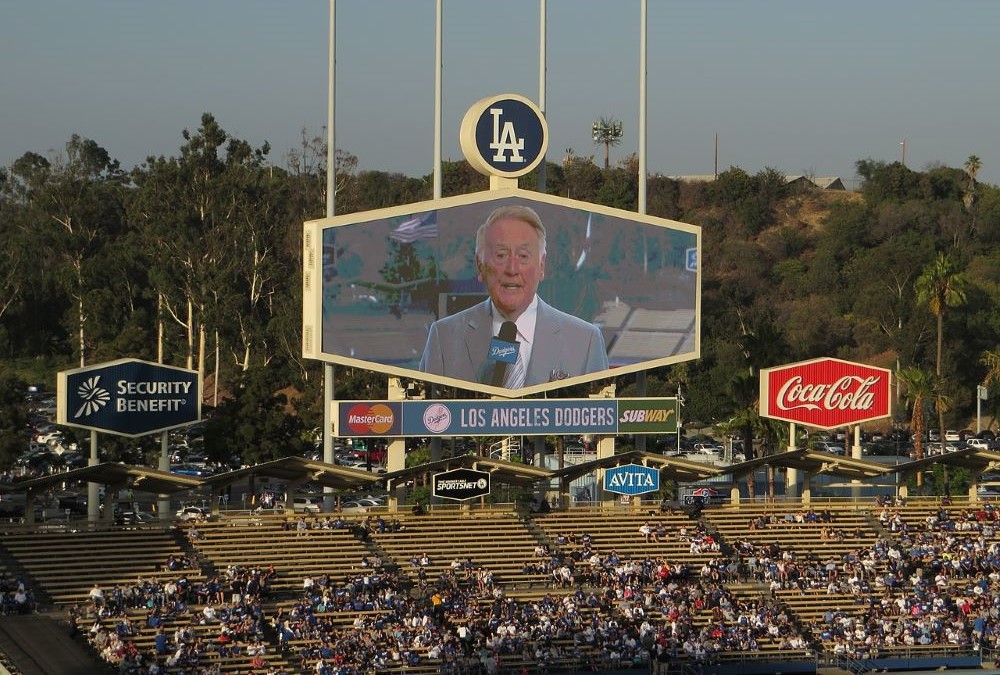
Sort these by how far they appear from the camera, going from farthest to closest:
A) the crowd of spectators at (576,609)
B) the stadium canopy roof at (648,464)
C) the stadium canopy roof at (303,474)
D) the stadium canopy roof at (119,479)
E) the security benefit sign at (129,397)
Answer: the stadium canopy roof at (648,464) < the security benefit sign at (129,397) < the stadium canopy roof at (303,474) < the stadium canopy roof at (119,479) < the crowd of spectators at (576,609)

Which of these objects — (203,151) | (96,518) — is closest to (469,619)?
(96,518)

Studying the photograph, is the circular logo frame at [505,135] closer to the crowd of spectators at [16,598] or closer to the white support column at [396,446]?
the white support column at [396,446]

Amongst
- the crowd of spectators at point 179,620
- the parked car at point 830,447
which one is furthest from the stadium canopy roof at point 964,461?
the parked car at point 830,447

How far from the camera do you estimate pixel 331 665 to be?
117 ft

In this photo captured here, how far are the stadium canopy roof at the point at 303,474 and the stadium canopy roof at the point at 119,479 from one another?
0.82 meters

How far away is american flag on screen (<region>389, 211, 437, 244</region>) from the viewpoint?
137 ft

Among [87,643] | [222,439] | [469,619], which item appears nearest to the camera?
[87,643]

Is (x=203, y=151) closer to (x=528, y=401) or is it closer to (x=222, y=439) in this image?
(x=222, y=439)

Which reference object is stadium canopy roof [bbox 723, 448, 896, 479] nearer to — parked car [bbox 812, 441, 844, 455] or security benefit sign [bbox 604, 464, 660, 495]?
security benefit sign [bbox 604, 464, 660, 495]

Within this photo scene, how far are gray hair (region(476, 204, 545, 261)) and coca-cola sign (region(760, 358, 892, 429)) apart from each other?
8.72m

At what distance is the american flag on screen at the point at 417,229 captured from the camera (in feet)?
137

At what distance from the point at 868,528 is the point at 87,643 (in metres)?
22.6

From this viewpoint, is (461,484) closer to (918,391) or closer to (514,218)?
(514,218)

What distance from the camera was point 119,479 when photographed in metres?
40.1
